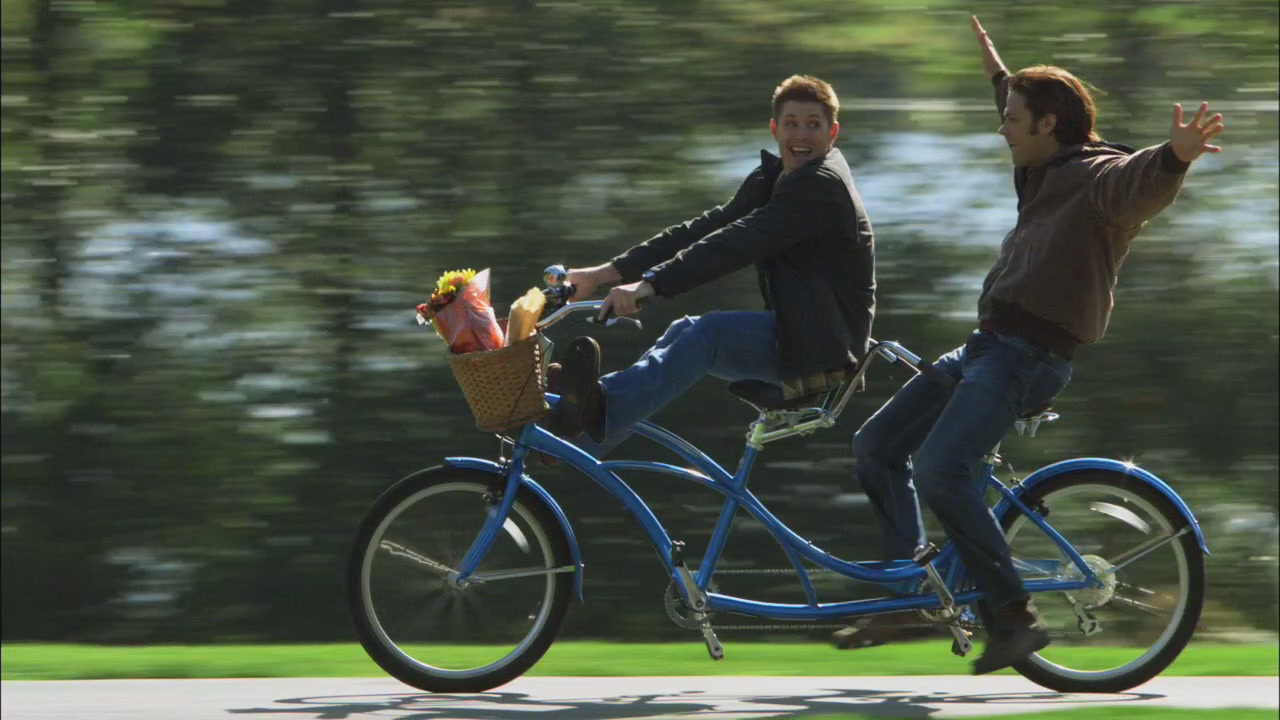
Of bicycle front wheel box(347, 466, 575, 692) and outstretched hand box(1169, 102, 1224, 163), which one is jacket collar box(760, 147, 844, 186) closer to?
outstretched hand box(1169, 102, 1224, 163)

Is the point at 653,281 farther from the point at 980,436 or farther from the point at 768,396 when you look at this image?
the point at 980,436

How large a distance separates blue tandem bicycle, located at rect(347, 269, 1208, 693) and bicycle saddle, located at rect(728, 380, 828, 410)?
0.05 feet

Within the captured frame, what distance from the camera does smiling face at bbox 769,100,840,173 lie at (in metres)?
5.26

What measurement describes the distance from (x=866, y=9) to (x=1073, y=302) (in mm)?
3455

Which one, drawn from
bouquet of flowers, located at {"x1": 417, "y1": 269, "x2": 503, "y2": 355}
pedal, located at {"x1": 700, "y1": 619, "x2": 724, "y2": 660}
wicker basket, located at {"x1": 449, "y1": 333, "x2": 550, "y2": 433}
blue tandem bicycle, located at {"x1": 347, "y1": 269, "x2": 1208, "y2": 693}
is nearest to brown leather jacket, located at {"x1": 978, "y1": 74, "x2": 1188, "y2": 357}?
blue tandem bicycle, located at {"x1": 347, "y1": 269, "x2": 1208, "y2": 693}

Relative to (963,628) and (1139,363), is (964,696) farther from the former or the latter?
(1139,363)

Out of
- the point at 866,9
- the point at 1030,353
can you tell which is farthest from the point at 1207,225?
the point at 1030,353

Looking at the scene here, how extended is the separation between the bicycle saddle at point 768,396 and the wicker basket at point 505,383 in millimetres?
686

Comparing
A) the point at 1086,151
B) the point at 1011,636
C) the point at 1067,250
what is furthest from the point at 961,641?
the point at 1086,151

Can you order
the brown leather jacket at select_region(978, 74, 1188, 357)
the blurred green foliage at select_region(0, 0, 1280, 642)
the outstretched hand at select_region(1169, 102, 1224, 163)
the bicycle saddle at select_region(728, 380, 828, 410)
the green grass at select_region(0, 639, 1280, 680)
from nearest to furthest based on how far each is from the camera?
1. the outstretched hand at select_region(1169, 102, 1224, 163)
2. the brown leather jacket at select_region(978, 74, 1188, 357)
3. the bicycle saddle at select_region(728, 380, 828, 410)
4. the green grass at select_region(0, 639, 1280, 680)
5. the blurred green foliage at select_region(0, 0, 1280, 642)

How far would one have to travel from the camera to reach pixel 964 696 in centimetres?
546

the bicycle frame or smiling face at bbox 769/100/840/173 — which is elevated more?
smiling face at bbox 769/100/840/173

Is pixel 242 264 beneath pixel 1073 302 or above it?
beneath

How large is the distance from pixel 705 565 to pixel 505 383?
93cm
